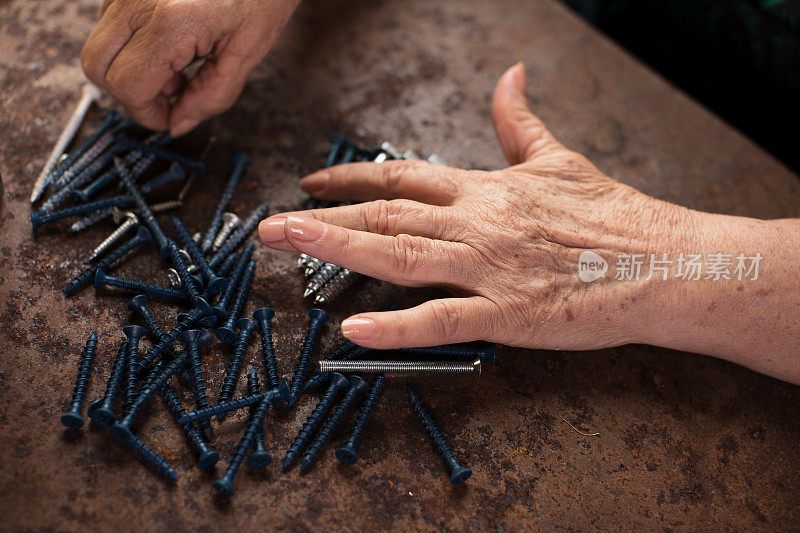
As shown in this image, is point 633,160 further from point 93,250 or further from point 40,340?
point 40,340

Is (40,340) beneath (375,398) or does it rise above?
above

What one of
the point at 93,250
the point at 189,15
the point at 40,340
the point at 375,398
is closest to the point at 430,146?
the point at 189,15

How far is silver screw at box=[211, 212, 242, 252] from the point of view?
7.10 feet

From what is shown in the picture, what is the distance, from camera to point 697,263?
196cm

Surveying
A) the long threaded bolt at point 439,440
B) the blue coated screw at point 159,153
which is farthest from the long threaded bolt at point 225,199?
the long threaded bolt at point 439,440

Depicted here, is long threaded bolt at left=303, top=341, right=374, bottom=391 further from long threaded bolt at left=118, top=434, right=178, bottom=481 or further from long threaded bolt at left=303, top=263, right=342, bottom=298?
long threaded bolt at left=118, top=434, right=178, bottom=481

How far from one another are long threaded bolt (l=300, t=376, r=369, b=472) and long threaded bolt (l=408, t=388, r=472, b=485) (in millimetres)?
169

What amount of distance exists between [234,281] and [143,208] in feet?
1.72

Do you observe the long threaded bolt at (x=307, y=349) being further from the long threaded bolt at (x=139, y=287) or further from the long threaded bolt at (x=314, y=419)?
the long threaded bolt at (x=139, y=287)

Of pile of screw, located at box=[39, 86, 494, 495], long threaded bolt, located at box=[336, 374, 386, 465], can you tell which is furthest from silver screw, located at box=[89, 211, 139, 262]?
long threaded bolt, located at box=[336, 374, 386, 465]

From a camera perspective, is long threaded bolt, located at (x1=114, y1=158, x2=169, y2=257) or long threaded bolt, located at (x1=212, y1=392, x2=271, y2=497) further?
long threaded bolt, located at (x1=114, y1=158, x2=169, y2=257)

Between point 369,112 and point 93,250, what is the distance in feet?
4.39

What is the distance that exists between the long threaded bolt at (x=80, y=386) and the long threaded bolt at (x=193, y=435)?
221mm

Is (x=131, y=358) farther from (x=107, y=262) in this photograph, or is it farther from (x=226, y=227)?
(x=226, y=227)
